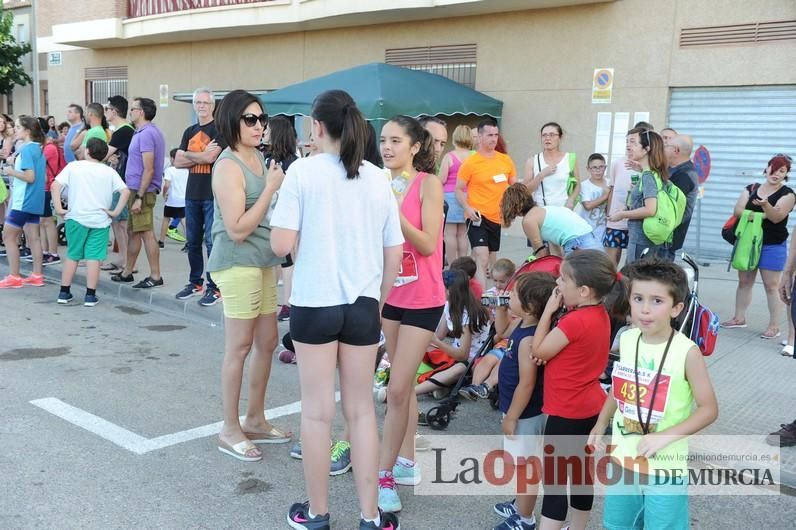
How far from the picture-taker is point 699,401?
259 cm

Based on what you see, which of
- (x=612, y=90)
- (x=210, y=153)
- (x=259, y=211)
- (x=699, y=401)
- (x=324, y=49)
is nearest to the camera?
(x=699, y=401)

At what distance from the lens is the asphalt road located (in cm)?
346

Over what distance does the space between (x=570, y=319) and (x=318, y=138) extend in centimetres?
130

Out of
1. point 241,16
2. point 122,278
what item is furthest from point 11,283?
point 241,16

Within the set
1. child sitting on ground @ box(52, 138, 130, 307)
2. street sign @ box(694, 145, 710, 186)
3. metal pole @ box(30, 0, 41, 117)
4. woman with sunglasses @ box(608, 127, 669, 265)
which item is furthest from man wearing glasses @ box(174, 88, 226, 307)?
metal pole @ box(30, 0, 41, 117)

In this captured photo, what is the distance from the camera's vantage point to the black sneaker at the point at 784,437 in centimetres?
431

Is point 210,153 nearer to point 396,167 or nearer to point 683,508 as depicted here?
point 396,167

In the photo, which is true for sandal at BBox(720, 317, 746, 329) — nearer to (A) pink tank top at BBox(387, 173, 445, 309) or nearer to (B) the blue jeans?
(A) pink tank top at BBox(387, 173, 445, 309)

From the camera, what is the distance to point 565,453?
10.3ft

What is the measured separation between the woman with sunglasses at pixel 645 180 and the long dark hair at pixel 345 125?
10.9 ft

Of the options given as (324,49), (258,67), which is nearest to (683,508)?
(324,49)

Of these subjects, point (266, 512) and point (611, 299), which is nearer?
point (266, 512)

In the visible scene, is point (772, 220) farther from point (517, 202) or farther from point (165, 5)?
point (165, 5)

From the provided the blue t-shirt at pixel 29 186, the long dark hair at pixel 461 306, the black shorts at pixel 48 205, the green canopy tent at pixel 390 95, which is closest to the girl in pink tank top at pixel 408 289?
the long dark hair at pixel 461 306
